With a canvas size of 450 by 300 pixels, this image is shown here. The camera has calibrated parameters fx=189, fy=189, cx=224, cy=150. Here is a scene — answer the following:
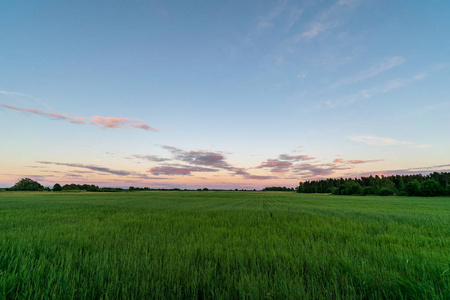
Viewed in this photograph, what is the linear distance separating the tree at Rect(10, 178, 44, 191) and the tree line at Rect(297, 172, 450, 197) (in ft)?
549

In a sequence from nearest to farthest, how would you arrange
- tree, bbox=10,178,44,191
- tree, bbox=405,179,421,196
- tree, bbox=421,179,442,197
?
tree, bbox=421,179,442,197 → tree, bbox=405,179,421,196 → tree, bbox=10,178,44,191

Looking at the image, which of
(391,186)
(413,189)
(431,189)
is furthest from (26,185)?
(391,186)

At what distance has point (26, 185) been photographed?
99625mm

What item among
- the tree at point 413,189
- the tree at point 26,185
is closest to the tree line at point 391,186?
the tree at point 413,189

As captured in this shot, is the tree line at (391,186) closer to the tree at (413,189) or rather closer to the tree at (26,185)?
the tree at (413,189)

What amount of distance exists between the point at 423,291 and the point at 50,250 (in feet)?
21.6

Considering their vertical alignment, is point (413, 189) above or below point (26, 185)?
below

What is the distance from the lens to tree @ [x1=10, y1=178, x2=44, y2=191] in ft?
323

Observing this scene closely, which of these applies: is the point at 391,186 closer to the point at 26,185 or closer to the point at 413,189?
the point at 413,189

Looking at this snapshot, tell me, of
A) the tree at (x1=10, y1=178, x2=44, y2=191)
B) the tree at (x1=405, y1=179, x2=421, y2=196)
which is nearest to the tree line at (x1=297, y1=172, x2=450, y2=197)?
the tree at (x1=405, y1=179, x2=421, y2=196)

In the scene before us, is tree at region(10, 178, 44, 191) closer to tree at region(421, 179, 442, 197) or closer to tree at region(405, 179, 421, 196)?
tree at region(405, 179, 421, 196)

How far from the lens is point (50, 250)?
4.17 meters

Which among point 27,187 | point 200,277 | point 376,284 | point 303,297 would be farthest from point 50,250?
point 27,187

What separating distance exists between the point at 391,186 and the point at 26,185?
651 feet
